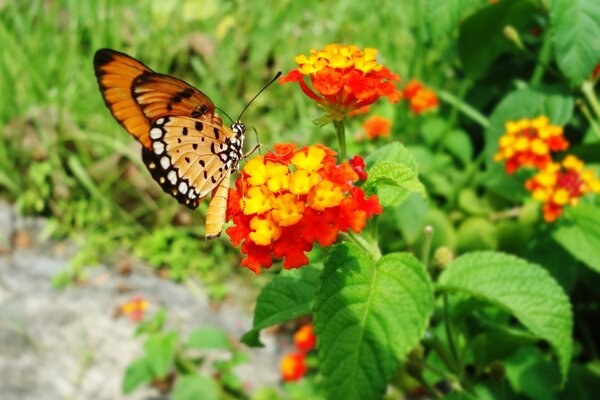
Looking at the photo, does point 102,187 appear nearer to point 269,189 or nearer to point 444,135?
point 444,135

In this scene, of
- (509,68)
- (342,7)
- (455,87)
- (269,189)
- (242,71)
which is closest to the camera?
(269,189)

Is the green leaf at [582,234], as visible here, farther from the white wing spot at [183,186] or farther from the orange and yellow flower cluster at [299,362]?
the white wing spot at [183,186]

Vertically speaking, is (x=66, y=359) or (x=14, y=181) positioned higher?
(x=14, y=181)

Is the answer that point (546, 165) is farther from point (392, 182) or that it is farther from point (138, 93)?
point (138, 93)

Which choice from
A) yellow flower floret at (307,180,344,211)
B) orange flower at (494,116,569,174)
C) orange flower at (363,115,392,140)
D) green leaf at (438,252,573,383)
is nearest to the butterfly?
yellow flower floret at (307,180,344,211)

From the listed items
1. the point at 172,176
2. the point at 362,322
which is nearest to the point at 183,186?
the point at 172,176

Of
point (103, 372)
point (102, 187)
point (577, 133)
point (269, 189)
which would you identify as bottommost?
point (103, 372)

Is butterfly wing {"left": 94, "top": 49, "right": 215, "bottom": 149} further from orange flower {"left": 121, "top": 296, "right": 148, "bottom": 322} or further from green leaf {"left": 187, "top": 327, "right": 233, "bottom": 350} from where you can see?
orange flower {"left": 121, "top": 296, "right": 148, "bottom": 322}

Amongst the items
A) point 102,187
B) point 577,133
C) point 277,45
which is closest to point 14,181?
point 102,187
